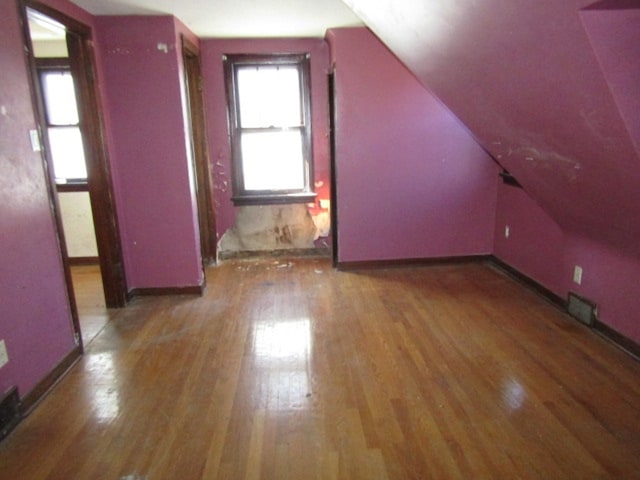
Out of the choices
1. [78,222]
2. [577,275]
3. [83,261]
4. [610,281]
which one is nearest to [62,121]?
[78,222]

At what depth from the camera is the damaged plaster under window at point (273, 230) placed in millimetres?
4715

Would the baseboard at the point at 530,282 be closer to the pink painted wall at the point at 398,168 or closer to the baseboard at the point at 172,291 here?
the pink painted wall at the point at 398,168

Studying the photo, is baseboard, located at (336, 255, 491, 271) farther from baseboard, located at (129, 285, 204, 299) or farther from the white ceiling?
the white ceiling

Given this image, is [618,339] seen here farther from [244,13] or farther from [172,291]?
[244,13]

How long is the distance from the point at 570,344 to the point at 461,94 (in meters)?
1.64

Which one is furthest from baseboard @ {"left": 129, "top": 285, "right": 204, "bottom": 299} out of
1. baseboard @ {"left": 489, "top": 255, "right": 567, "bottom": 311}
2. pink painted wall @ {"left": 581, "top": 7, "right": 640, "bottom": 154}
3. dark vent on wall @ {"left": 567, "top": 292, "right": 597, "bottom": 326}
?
pink painted wall @ {"left": 581, "top": 7, "right": 640, "bottom": 154}

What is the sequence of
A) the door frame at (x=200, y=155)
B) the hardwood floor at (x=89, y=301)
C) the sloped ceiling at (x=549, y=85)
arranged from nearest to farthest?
the sloped ceiling at (x=549, y=85) < the hardwood floor at (x=89, y=301) < the door frame at (x=200, y=155)

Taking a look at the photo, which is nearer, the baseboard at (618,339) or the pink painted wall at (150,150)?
the baseboard at (618,339)

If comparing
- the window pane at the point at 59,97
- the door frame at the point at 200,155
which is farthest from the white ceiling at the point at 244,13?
the window pane at the point at 59,97

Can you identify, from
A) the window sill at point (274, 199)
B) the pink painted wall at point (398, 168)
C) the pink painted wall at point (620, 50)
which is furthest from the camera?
the window sill at point (274, 199)

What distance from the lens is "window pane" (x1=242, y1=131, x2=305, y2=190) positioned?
4.58 metres

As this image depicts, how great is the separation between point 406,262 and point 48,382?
3060 mm

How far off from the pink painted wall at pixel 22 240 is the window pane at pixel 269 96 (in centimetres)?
236

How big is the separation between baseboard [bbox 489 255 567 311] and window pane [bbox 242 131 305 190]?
2.09 metres
